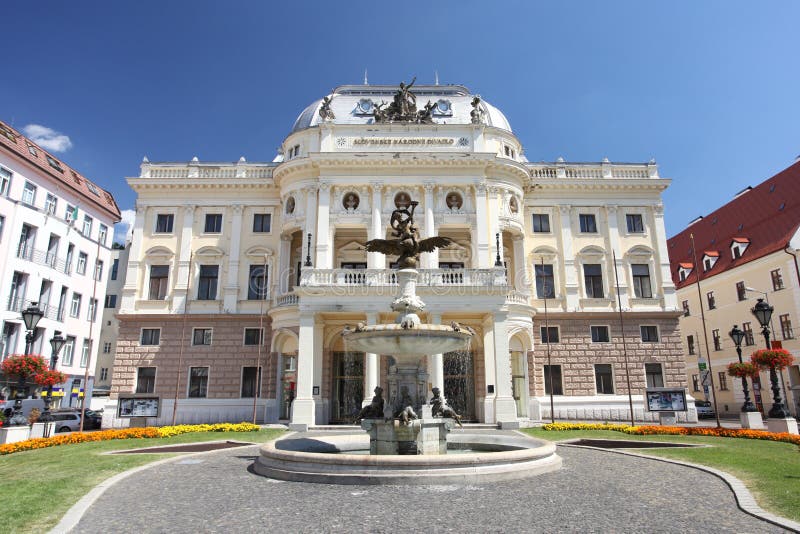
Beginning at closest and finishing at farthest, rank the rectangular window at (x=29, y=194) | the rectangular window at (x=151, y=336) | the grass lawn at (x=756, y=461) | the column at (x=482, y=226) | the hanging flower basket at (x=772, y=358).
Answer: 1. the grass lawn at (x=756, y=461)
2. the hanging flower basket at (x=772, y=358)
3. the column at (x=482, y=226)
4. the rectangular window at (x=151, y=336)
5. the rectangular window at (x=29, y=194)

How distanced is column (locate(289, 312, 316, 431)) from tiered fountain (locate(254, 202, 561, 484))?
442 inches

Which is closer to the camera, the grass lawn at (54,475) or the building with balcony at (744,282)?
the grass lawn at (54,475)

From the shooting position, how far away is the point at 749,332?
41531 millimetres

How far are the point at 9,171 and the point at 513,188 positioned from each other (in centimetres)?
3412

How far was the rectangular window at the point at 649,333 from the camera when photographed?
3381cm

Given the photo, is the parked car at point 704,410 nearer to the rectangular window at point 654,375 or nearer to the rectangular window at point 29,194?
the rectangular window at point 654,375

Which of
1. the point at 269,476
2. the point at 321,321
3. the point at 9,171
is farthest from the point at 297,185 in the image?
the point at 269,476

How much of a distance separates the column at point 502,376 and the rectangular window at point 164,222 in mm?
23262

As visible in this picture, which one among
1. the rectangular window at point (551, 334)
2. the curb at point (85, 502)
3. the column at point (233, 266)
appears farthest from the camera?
the column at point (233, 266)

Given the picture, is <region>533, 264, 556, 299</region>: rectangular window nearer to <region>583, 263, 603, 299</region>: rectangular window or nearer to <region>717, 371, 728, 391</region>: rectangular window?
<region>583, 263, 603, 299</region>: rectangular window

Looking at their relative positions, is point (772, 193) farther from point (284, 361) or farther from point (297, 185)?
point (284, 361)

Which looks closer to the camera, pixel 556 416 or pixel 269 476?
pixel 269 476

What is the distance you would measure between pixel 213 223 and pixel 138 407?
14.1 meters

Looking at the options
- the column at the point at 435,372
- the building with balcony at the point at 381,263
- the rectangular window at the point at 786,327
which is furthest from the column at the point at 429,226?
the rectangular window at the point at 786,327
